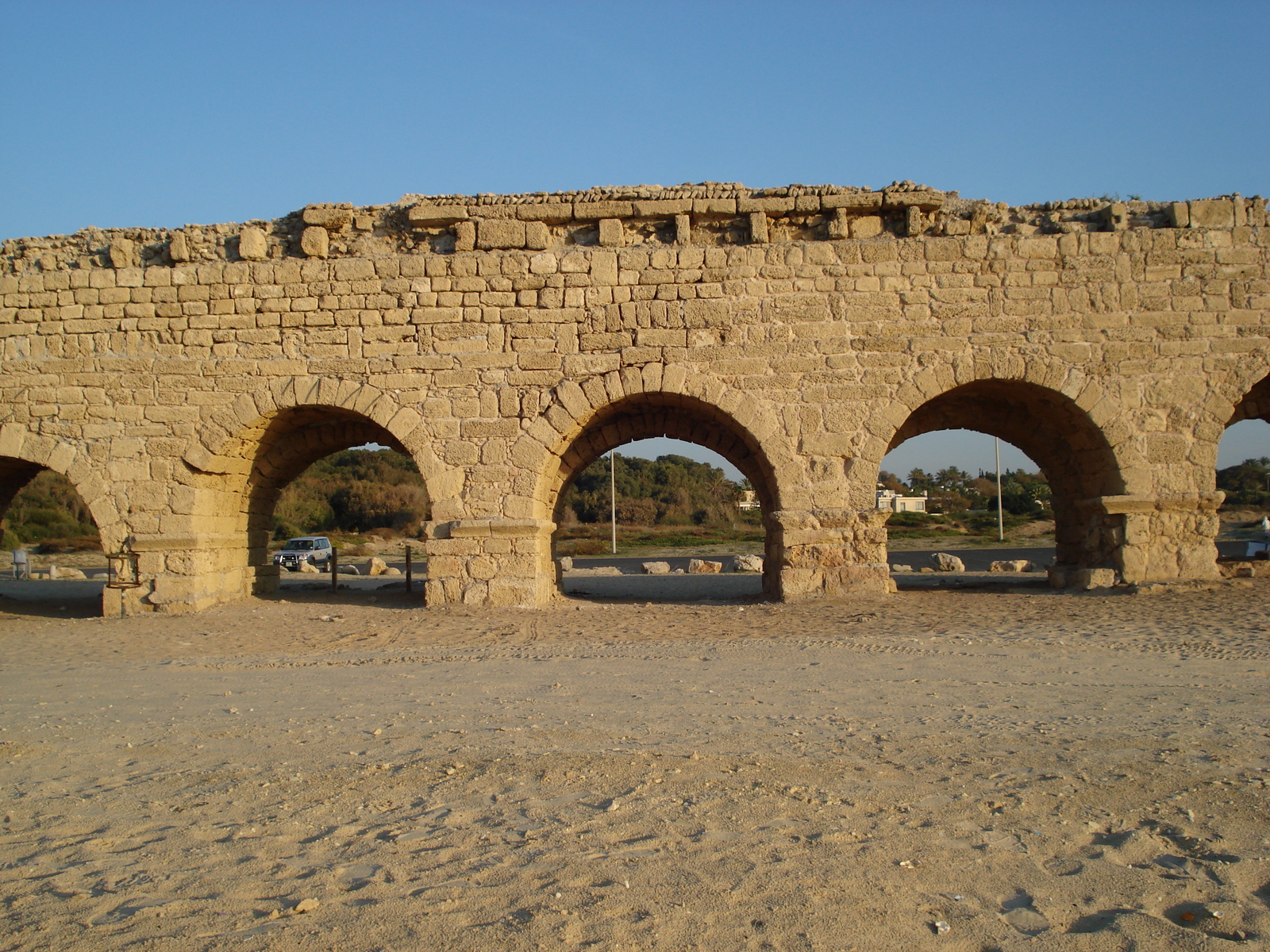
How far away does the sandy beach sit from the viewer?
7.10 feet

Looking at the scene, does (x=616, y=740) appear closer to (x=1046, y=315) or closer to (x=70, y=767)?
(x=70, y=767)

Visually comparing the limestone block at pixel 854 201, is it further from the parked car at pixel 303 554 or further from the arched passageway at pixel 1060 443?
the parked car at pixel 303 554

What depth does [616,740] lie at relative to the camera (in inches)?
149

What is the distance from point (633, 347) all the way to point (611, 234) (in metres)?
1.26

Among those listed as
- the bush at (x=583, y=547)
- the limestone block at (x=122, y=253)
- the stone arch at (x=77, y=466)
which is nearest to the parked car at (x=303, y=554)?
the bush at (x=583, y=547)

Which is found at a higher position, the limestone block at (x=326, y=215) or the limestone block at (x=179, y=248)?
the limestone block at (x=326, y=215)

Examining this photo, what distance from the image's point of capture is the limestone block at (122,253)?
924cm

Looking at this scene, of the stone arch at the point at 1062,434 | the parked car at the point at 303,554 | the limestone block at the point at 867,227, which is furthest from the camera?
the parked car at the point at 303,554

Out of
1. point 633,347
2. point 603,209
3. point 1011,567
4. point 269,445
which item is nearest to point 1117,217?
point 633,347

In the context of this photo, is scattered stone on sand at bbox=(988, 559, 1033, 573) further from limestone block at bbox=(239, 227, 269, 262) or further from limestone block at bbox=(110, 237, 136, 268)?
limestone block at bbox=(110, 237, 136, 268)

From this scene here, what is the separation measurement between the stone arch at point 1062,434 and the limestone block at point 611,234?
3270mm

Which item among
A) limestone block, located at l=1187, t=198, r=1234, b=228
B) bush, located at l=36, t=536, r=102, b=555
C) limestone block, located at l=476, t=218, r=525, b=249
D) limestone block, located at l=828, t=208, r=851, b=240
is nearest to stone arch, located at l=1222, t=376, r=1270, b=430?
limestone block, located at l=1187, t=198, r=1234, b=228

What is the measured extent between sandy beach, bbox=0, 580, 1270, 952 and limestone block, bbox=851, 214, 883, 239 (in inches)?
184

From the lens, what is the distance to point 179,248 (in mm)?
9164
